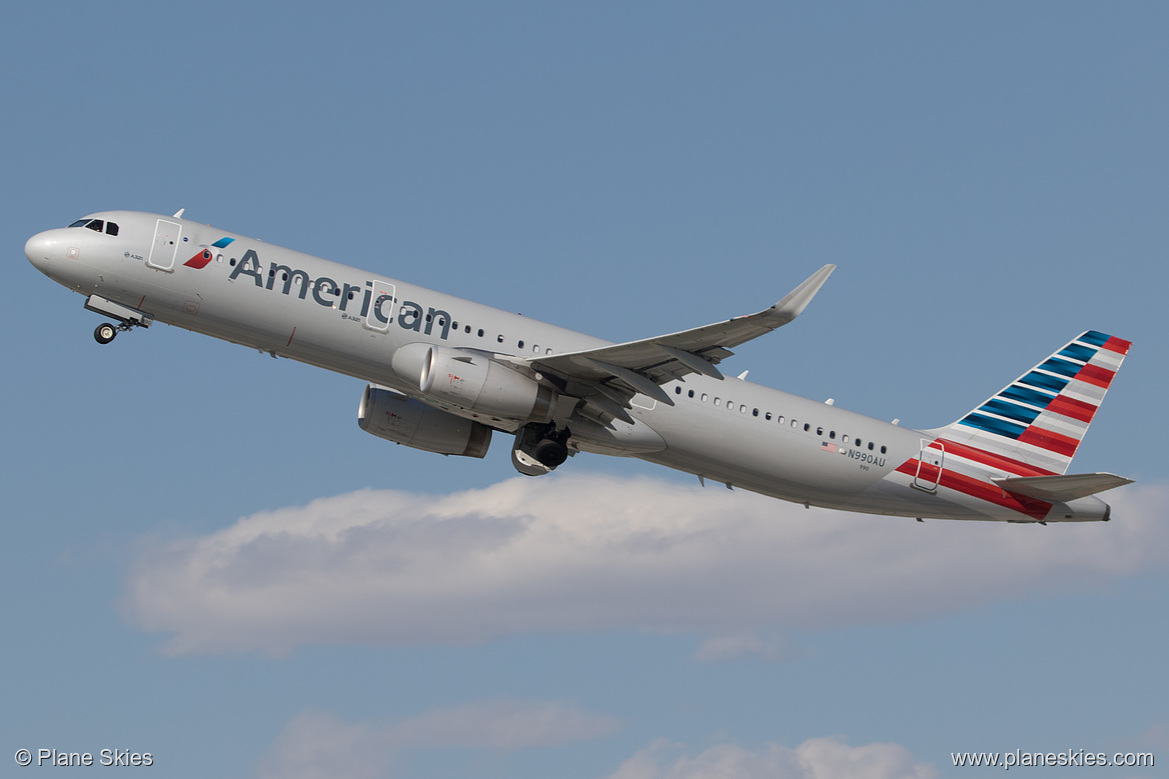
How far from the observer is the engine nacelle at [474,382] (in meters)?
35.0

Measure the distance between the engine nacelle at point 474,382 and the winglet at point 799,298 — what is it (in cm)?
818

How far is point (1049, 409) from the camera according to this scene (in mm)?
44031

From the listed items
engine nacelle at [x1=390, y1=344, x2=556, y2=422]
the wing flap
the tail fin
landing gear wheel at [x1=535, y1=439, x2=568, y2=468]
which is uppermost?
the tail fin

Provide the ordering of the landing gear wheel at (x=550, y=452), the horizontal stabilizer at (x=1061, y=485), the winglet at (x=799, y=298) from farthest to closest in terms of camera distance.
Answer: the horizontal stabilizer at (x=1061, y=485)
the landing gear wheel at (x=550, y=452)
the winglet at (x=799, y=298)

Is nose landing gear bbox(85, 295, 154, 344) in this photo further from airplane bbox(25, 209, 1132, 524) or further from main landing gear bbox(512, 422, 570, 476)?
main landing gear bbox(512, 422, 570, 476)

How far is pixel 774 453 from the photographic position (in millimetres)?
39438

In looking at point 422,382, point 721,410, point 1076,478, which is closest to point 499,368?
point 422,382

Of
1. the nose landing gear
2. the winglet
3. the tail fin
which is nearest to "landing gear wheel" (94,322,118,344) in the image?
the nose landing gear

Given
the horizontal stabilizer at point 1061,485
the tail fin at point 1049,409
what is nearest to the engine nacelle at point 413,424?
the tail fin at point 1049,409

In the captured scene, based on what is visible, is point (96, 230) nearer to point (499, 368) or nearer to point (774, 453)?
point (499, 368)

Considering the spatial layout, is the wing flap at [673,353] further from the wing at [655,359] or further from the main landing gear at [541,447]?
the main landing gear at [541,447]

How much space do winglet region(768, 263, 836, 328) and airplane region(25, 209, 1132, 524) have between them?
39 centimetres

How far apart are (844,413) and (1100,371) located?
1013 centimetres

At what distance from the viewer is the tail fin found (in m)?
43.2
